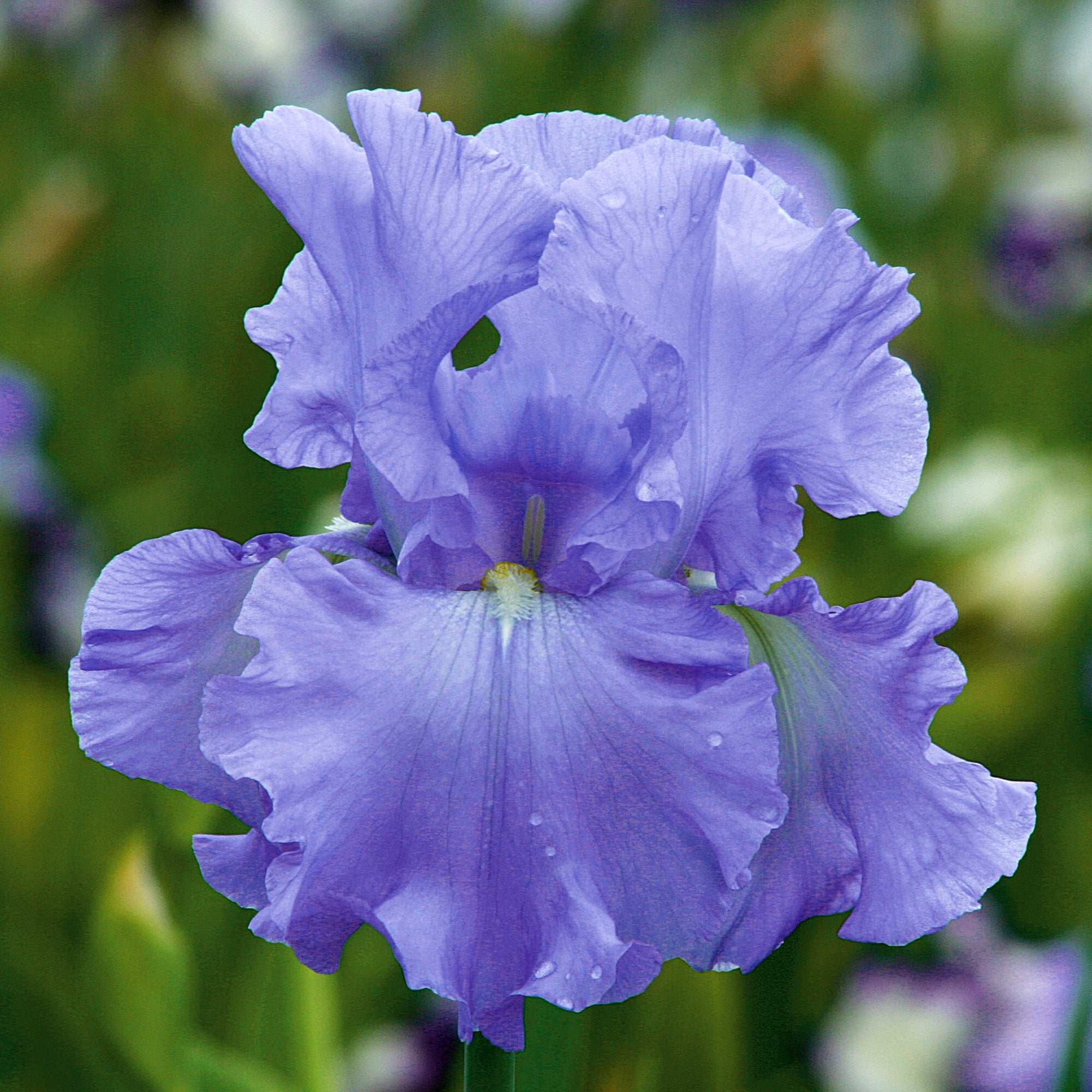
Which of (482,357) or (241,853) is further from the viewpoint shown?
(482,357)

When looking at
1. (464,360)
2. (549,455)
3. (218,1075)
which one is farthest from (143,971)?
(464,360)

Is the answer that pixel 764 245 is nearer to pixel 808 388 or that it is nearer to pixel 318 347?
pixel 808 388

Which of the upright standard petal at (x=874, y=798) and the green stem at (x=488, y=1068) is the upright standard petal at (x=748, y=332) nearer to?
the upright standard petal at (x=874, y=798)

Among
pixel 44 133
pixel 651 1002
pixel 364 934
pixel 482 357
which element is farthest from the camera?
pixel 44 133

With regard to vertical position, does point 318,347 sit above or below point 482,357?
above

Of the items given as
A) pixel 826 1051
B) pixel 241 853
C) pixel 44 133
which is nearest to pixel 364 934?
pixel 826 1051

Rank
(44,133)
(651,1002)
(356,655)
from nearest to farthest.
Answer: (356,655), (651,1002), (44,133)

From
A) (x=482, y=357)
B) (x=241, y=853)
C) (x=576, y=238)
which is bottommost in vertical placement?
(x=482, y=357)
